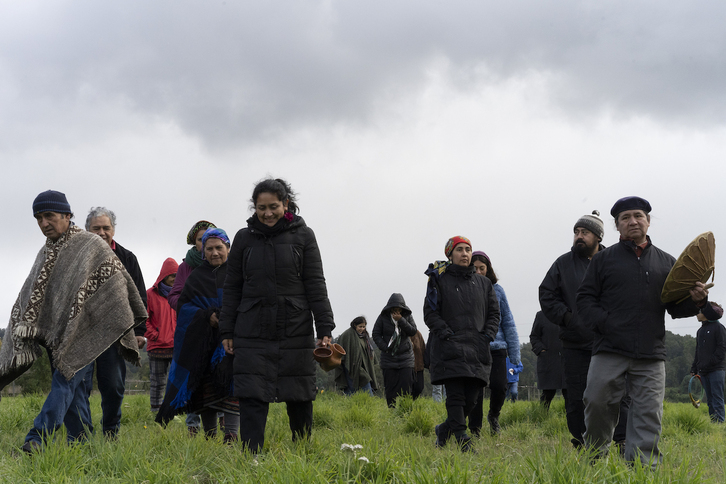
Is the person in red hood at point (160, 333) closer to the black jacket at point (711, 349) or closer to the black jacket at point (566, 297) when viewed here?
the black jacket at point (566, 297)

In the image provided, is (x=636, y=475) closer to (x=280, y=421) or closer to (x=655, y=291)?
(x=655, y=291)

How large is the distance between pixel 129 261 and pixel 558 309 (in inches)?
150

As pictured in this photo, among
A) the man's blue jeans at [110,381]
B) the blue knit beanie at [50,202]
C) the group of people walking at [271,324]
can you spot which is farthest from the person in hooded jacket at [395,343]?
the blue knit beanie at [50,202]

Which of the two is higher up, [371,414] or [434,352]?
[434,352]

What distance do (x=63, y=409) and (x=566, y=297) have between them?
405 cm

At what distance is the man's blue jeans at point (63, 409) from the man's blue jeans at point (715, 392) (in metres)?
10.2

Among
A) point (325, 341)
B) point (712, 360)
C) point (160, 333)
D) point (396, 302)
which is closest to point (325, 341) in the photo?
point (325, 341)

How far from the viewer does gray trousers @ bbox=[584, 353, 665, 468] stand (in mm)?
4440

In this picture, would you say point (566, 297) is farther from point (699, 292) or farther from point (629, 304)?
point (699, 292)

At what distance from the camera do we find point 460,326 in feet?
19.0

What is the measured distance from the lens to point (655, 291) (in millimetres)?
4590

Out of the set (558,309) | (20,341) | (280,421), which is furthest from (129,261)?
(558,309)

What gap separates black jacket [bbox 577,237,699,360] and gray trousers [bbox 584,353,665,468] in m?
0.10

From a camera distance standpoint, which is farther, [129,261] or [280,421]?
[280,421]
